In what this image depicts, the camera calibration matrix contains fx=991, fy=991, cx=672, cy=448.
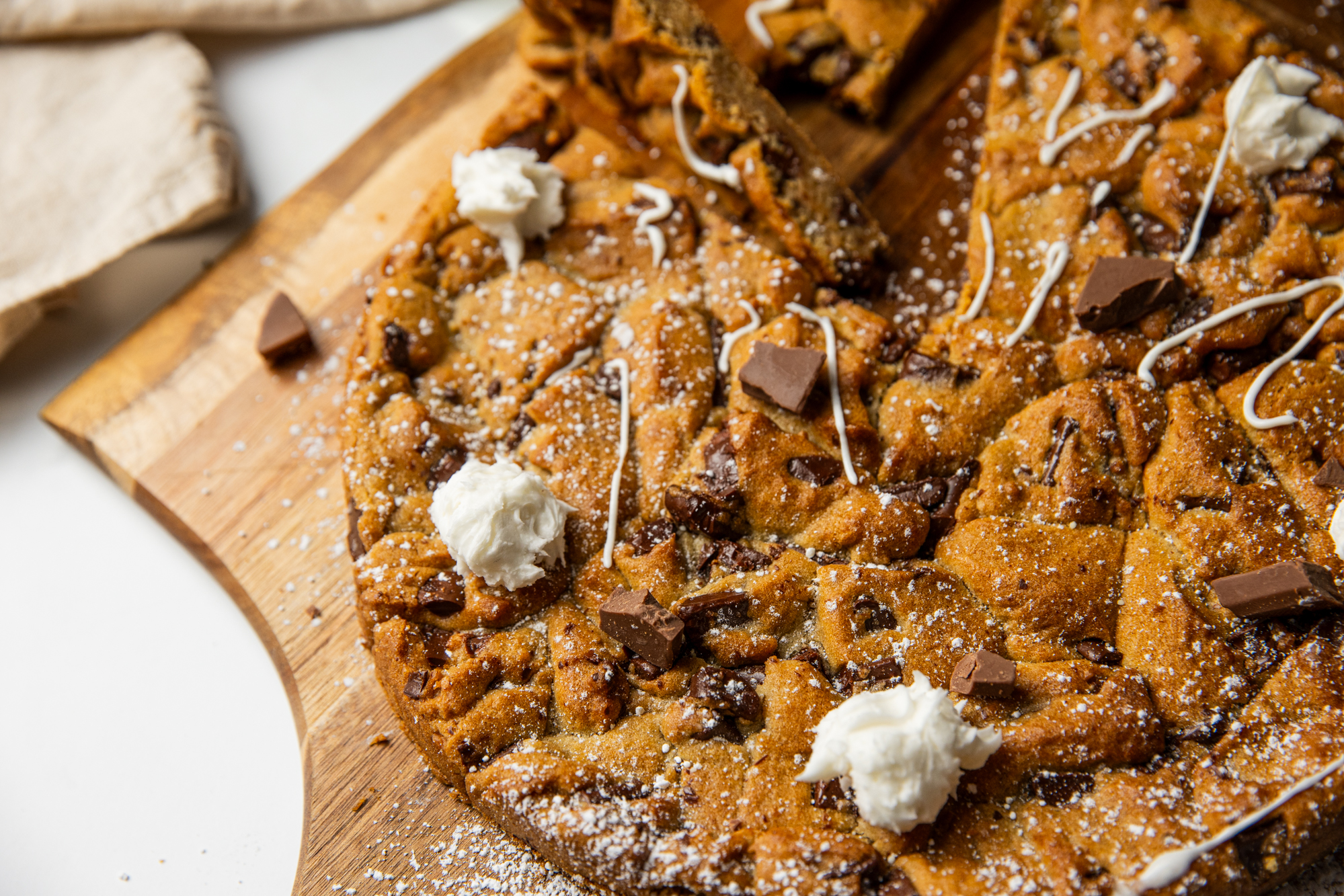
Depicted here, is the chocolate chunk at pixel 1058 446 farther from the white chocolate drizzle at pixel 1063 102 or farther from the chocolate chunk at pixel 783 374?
the white chocolate drizzle at pixel 1063 102

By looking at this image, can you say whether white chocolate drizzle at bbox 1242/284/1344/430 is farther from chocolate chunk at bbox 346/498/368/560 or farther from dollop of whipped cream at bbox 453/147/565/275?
chocolate chunk at bbox 346/498/368/560

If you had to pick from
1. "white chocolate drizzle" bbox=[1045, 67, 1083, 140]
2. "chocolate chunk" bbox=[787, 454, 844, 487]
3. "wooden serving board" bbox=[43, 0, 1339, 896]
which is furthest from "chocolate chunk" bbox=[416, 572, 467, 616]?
"white chocolate drizzle" bbox=[1045, 67, 1083, 140]

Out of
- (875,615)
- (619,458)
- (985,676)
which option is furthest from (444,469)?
(985,676)

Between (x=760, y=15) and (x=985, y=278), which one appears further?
(x=760, y=15)

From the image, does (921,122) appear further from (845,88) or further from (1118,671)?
(1118,671)

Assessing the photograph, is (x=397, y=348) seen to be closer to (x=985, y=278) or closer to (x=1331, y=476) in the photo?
(x=985, y=278)
